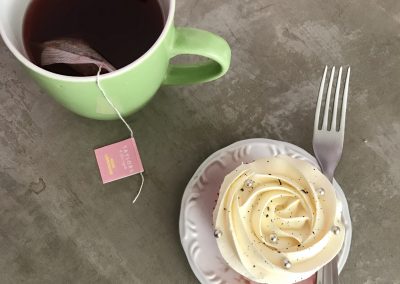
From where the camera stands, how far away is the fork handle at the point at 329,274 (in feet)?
2.36

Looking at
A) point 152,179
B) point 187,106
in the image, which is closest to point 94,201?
point 152,179

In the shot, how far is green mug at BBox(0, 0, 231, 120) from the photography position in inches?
25.0

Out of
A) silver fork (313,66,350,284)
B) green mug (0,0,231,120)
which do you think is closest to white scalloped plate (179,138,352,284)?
silver fork (313,66,350,284)

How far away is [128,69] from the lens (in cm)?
63

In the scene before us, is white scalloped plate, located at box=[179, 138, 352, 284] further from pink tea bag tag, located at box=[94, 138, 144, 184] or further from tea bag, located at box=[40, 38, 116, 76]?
tea bag, located at box=[40, 38, 116, 76]

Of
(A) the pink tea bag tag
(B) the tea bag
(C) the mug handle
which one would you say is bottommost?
(A) the pink tea bag tag

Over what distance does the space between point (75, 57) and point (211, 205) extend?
0.29 metres

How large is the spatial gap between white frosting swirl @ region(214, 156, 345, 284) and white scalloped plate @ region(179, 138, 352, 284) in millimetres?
64

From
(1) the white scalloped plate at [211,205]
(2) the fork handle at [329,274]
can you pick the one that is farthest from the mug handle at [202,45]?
(2) the fork handle at [329,274]

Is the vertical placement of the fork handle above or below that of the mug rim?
below

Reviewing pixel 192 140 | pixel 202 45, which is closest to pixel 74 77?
pixel 202 45

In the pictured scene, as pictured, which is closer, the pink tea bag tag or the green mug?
the green mug

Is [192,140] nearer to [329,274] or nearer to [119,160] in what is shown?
[119,160]

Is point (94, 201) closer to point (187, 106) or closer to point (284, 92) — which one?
point (187, 106)
